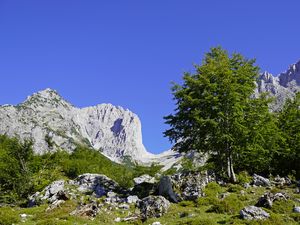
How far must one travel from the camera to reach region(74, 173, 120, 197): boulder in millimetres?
37156

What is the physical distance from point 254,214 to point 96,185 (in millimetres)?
20865

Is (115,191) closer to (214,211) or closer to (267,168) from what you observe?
(214,211)

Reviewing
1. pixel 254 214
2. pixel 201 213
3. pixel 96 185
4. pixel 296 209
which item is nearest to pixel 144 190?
pixel 96 185

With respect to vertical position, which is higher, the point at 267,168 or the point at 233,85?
the point at 233,85

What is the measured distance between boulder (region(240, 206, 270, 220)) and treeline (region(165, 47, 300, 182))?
12035 mm

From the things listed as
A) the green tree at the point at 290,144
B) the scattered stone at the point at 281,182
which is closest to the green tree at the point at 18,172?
the scattered stone at the point at 281,182

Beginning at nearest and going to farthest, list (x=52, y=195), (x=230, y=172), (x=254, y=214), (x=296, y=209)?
(x=254, y=214) < (x=296, y=209) < (x=230, y=172) < (x=52, y=195)

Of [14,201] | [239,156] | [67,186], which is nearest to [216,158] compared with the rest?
[239,156]

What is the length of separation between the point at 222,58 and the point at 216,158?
11.9 metres

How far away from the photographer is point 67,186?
127 ft

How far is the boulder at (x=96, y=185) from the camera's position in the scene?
3716 cm

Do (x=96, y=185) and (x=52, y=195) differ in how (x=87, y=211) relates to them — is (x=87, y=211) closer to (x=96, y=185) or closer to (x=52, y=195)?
(x=96, y=185)

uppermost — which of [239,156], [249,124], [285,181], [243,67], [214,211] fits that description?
[243,67]

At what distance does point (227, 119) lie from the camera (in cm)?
3550
